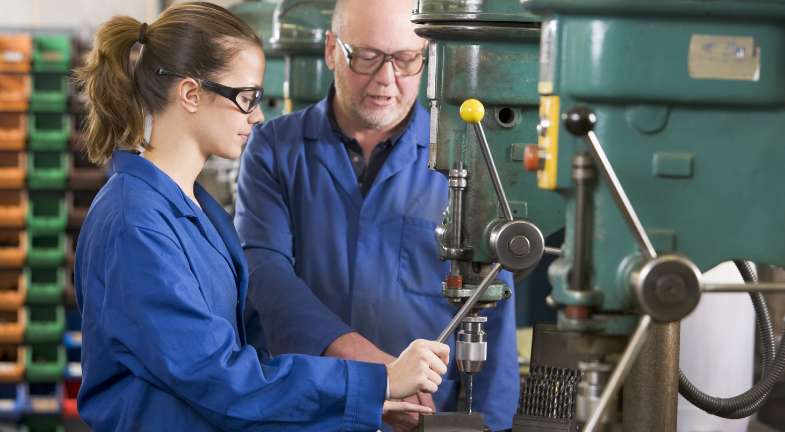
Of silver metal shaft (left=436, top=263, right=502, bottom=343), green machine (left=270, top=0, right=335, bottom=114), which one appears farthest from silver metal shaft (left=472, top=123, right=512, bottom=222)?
green machine (left=270, top=0, right=335, bottom=114)

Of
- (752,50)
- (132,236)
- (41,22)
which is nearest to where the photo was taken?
(752,50)

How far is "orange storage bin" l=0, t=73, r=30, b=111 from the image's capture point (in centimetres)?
418

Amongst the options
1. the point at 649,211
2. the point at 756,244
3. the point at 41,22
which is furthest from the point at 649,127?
the point at 41,22

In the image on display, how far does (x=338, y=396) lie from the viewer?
127cm

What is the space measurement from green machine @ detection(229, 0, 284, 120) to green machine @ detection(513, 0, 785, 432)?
6.79 feet

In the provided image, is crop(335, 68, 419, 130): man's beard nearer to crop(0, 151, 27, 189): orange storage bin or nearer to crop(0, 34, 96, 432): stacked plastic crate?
crop(0, 34, 96, 432): stacked plastic crate

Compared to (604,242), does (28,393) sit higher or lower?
lower

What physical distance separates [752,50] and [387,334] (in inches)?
44.7

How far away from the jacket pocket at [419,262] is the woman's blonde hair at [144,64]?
629mm

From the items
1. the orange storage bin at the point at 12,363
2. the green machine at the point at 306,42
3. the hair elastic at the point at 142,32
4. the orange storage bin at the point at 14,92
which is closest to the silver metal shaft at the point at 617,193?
the hair elastic at the point at 142,32

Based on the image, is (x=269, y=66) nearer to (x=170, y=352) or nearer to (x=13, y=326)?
(x=170, y=352)

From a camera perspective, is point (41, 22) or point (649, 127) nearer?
point (649, 127)

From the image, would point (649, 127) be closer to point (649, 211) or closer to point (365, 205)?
point (649, 211)

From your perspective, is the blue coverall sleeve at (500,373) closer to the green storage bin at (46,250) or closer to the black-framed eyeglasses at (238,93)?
the black-framed eyeglasses at (238,93)
